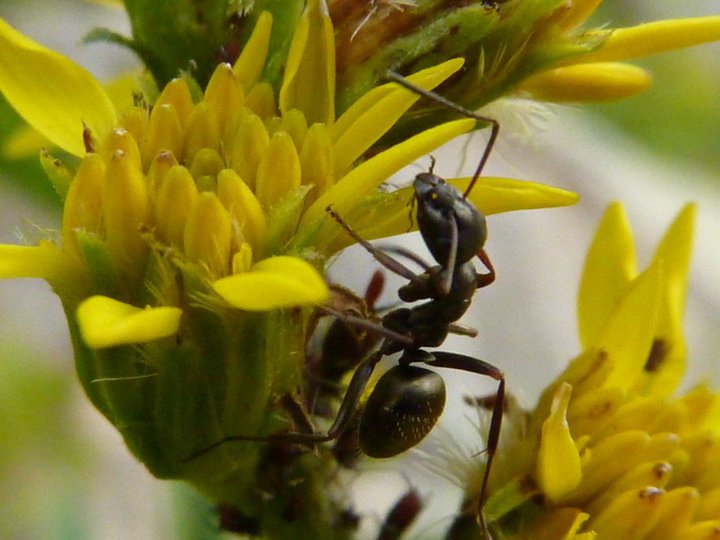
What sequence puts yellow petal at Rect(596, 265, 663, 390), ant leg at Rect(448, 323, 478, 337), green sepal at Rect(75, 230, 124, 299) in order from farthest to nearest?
yellow petal at Rect(596, 265, 663, 390) < ant leg at Rect(448, 323, 478, 337) < green sepal at Rect(75, 230, 124, 299)

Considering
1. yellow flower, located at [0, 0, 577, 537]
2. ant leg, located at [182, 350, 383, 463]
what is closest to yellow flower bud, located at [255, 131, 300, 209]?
yellow flower, located at [0, 0, 577, 537]

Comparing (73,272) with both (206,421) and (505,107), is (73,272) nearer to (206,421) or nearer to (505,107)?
(206,421)

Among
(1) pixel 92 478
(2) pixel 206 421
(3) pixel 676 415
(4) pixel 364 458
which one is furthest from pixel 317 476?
(1) pixel 92 478

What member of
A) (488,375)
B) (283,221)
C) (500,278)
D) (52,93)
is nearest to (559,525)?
(488,375)

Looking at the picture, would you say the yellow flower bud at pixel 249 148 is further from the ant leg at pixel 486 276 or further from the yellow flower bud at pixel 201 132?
the ant leg at pixel 486 276

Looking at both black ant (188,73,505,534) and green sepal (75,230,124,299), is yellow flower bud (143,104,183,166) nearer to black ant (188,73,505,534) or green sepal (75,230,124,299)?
green sepal (75,230,124,299)
